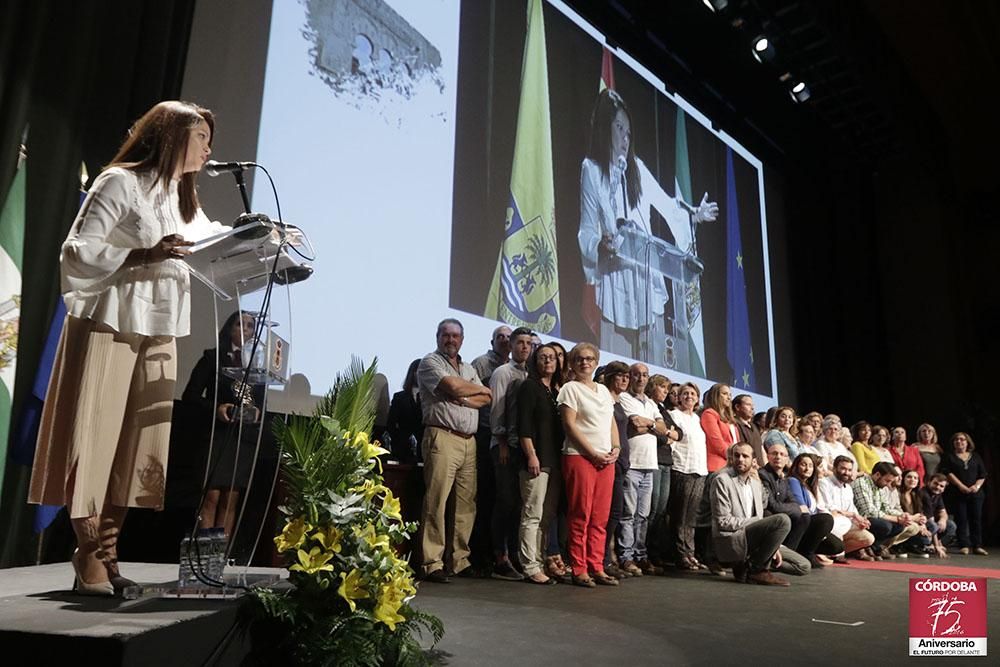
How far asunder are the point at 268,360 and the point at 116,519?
1.66ft

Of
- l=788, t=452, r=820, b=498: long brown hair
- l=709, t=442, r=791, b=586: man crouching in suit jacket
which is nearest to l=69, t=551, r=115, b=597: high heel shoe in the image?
l=709, t=442, r=791, b=586: man crouching in suit jacket

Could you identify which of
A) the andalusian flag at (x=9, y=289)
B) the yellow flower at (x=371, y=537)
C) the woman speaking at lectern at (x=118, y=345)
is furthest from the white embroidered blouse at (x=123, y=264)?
the andalusian flag at (x=9, y=289)

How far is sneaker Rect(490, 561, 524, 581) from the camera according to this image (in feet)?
13.2

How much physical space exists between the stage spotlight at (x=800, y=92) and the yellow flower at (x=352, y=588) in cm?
866

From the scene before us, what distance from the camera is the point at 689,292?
701 centimetres

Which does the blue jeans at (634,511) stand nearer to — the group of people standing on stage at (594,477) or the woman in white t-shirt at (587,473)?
the group of people standing on stage at (594,477)

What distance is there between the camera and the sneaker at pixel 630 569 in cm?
436

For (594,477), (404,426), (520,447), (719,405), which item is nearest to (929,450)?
(719,405)

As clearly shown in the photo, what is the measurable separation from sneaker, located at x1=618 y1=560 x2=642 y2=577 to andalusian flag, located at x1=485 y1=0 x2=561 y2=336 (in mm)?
1644

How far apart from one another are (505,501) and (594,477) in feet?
1.82

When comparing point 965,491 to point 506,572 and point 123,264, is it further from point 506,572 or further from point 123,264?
point 123,264

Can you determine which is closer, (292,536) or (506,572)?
(292,536)

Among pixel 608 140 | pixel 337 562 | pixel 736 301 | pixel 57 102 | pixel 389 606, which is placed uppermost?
pixel 608 140

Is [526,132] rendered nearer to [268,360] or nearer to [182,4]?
[182,4]
